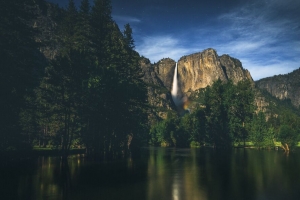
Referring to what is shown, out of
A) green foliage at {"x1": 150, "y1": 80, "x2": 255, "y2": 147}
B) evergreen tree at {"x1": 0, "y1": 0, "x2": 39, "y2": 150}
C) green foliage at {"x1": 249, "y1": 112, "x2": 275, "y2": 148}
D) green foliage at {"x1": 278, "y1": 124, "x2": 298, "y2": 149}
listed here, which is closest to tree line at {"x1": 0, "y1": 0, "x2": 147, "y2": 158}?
evergreen tree at {"x1": 0, "y1": 0, "x2": 39, "y2": 150}

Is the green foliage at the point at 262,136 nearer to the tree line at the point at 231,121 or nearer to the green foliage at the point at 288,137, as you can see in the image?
the tree line at the point at 231,121

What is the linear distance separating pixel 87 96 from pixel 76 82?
12.2 ft

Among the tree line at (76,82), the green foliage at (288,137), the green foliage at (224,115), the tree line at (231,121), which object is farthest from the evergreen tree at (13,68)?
the green foliage at (224,115)

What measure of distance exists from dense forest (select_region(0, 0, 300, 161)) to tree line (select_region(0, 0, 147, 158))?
0.46ft

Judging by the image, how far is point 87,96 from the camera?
154 ft

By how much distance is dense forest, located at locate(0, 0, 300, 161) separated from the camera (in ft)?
132

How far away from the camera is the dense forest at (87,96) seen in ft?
132

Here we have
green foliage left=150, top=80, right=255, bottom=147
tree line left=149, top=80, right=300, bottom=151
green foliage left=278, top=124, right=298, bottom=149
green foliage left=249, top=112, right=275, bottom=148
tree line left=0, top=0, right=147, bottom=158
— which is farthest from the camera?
green foliage left=150, top=80, right=255, bottom=147

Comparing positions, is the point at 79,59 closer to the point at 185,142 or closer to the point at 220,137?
the point at 220,137

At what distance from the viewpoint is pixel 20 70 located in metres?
39.8

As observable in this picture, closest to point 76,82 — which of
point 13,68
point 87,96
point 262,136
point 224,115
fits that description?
point 87,96

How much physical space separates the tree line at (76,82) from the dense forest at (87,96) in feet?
0.46

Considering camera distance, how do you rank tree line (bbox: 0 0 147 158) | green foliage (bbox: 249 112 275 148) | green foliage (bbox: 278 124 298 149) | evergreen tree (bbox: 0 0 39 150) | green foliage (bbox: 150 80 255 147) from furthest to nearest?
1. green foliage (bbox: 150 80 255 147)
2. green foliage (bbox: 249 112 275 148)
3. green foliage (bbox: 278 124 298 149)
4. tree line (bbox: 0 0 147 158)
5. evergreen tree (bbox: 0 0 39 150)

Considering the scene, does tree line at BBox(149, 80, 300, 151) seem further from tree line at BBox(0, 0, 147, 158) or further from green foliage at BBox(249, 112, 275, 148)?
tree line at BBox(0, 0, 147, 158)
